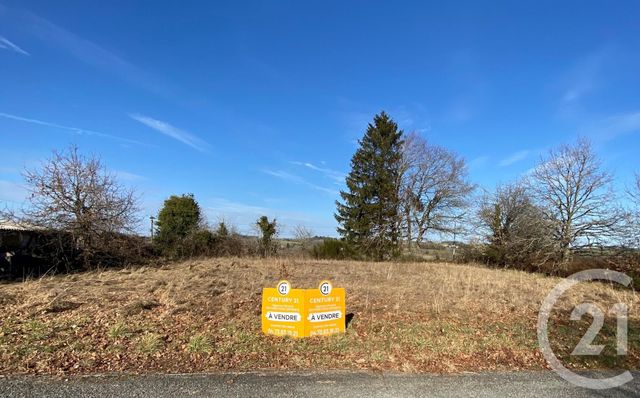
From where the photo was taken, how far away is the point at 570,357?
21.0 feet

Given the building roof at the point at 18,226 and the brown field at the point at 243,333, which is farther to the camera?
the building roof at the point at 18,226

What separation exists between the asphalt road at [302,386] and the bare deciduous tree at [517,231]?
85.6 ft

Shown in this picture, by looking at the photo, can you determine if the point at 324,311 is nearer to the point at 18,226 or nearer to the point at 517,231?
the point at 18,226

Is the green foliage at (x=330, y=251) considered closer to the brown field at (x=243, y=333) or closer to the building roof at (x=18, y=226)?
the building roof at (x=18, y=226)

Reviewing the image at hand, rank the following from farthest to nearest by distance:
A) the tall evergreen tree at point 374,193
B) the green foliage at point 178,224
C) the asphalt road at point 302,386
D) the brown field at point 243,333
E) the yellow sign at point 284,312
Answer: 1. the tall evergreen tree at point 374,193
2. the green foliage at point 178,224
3. the yellow sign at point 284,312
4. the brown field at point 243,333
5. the asphalt road at point 302,386

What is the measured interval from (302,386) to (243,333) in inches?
77.0

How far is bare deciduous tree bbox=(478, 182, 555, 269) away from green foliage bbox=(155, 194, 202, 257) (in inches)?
807

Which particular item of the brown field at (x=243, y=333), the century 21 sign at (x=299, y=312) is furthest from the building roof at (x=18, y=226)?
the century 21 sign at (x=299, y=312)

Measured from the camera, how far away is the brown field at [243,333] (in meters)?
5.59

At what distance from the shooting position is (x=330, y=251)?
2981cm

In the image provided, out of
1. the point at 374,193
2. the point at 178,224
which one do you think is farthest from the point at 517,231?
the point at 178,224

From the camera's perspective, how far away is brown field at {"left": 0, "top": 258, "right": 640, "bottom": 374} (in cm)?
559

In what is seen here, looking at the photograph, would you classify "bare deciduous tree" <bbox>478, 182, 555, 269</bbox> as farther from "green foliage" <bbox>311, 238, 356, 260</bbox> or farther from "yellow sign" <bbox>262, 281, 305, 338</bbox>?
"yellow sign" <bbox>262, 281, 305, 338</bbox>

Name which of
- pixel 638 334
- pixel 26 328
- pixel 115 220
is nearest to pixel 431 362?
pixel 638 334
